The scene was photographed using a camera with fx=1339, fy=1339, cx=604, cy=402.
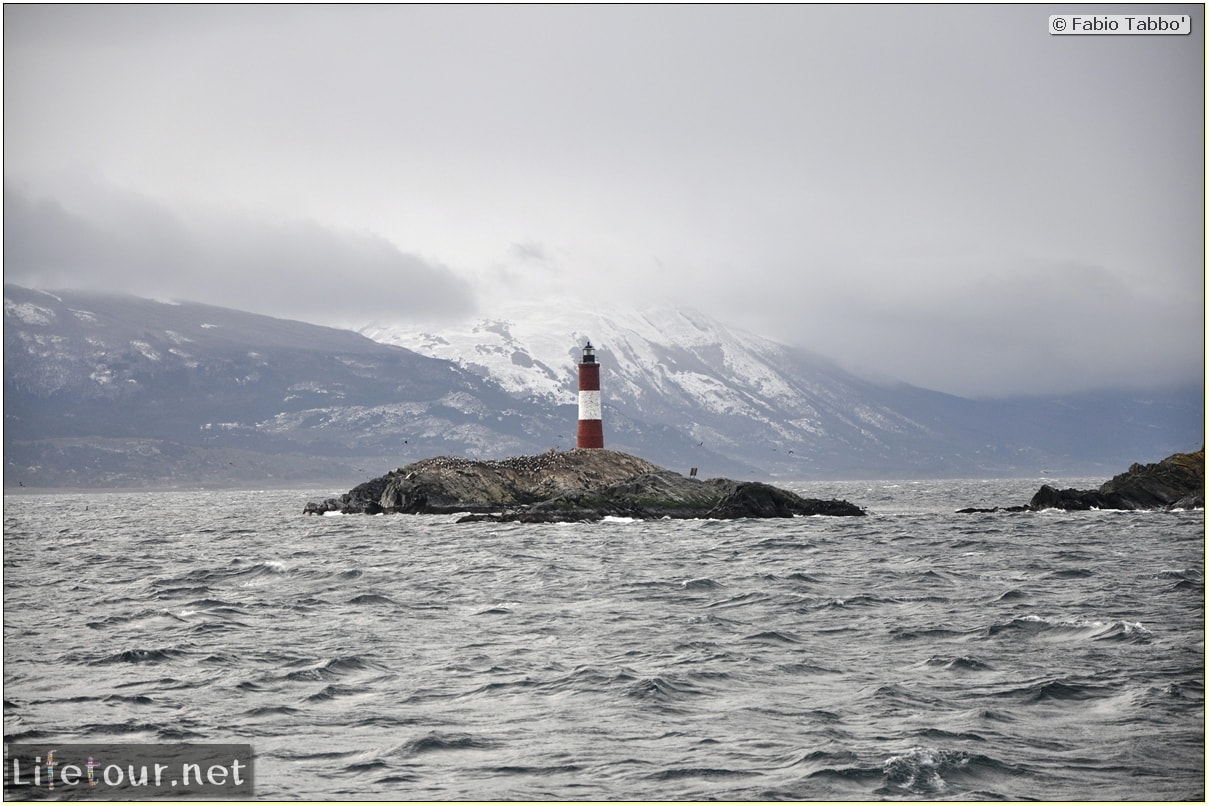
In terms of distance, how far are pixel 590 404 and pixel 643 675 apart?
77452 mm

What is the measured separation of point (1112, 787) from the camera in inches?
740

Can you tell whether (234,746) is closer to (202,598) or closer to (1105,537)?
(202,598)

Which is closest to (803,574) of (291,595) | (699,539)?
(291,595)

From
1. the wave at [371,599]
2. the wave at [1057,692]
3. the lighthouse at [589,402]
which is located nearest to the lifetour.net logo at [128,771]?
the wave at [1057,692]

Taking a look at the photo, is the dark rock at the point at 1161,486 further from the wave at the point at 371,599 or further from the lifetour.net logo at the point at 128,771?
the lifetour.net logo at the point at 128,771

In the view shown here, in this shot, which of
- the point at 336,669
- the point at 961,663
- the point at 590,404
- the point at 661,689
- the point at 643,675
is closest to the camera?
the point at 661,689

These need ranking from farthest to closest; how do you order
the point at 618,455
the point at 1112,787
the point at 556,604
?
the point at 618,455 < the point at 556,604 < the point at 1112,787

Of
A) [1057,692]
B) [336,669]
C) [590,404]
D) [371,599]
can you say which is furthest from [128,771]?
[590,404]

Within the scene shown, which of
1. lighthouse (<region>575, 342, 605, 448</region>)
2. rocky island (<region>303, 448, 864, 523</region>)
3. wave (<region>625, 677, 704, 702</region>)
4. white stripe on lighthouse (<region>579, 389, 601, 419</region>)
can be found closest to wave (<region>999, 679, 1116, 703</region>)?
wave (<region>625, 677, 704, 702</region>)

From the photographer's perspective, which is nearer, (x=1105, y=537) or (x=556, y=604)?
(x=556, y=604)

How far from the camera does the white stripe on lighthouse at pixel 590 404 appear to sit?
10225 cm

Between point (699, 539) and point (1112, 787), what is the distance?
4897 centimetres

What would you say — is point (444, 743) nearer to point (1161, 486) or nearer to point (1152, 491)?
point (1152, 491)

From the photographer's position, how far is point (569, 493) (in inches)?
3600
